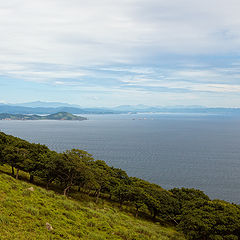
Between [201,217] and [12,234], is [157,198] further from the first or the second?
[12,234]

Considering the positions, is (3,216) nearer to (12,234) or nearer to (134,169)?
(12,234)

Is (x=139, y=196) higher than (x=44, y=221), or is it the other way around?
(x=44, y=221)

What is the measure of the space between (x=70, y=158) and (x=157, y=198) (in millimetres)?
21194

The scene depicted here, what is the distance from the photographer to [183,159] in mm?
136750

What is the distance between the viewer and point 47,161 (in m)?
44.3

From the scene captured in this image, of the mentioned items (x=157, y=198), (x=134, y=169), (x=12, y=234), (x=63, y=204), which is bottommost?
(x=134, y=169)

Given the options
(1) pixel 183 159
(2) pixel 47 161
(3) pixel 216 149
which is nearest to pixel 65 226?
(2) pixel 47 161

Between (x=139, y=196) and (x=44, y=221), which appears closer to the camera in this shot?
(x=44, y=221)

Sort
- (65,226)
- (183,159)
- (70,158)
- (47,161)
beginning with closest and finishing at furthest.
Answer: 1. (65,226)
2. (70,158)
3. (47,161)
4. (183,159)

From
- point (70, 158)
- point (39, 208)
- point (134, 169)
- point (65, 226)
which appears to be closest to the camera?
point (65, 226)

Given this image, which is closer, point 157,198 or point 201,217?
point 201,217

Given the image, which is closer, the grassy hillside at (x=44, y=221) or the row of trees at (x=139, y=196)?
the grassy hillside at (x=44, y=221)

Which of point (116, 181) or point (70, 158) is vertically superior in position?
point (70, 158)

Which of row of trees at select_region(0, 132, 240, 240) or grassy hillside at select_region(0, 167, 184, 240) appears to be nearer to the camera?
grassy hillside at select_region(0, 167, 184, 240)
